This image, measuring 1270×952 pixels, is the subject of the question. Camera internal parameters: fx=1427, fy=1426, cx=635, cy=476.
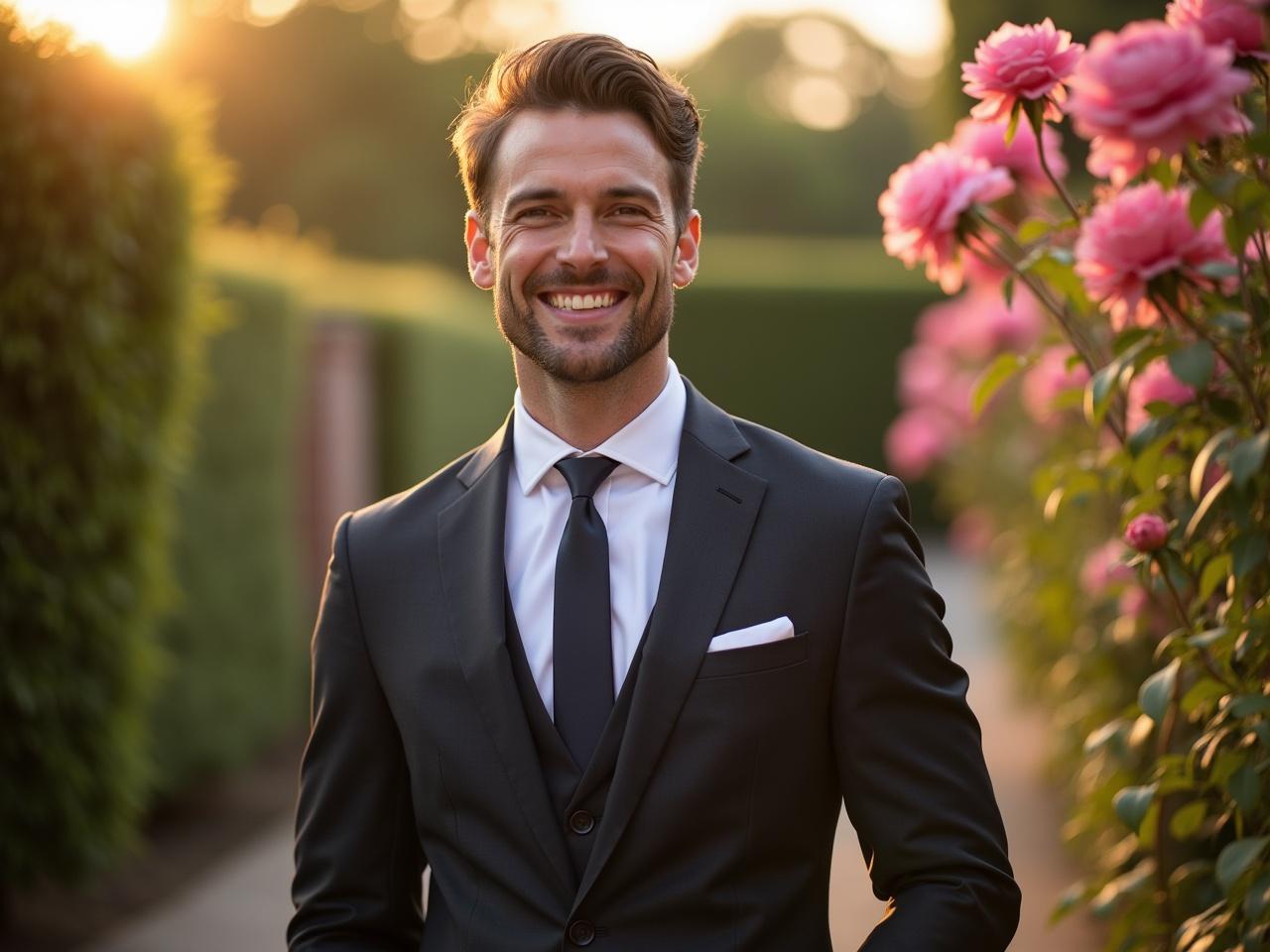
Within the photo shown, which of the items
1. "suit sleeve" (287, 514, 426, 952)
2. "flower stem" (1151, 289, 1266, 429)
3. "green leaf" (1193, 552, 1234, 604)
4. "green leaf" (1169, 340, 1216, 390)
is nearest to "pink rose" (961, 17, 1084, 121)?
"flower stem" (1151, 289, 1266, 429)

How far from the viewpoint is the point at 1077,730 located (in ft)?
14.3

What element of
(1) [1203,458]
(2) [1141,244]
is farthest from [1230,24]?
(1) [1203,458]

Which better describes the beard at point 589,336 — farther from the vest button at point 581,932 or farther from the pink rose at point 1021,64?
the vest button at point 581,932

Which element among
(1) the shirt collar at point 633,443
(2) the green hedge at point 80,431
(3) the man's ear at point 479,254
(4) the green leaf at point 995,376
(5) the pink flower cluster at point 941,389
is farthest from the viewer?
(5) the pink flower cluster at point 941,389

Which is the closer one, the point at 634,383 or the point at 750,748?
the point at 750,748

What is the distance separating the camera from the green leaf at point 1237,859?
1766mm

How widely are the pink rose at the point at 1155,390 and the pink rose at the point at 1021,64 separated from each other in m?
0.45

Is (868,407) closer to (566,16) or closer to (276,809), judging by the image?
(276,809)

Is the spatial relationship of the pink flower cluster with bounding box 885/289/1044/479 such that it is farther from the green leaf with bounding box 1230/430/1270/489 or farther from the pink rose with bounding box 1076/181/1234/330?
the green leaf with bounding box 1230/430/1270/489

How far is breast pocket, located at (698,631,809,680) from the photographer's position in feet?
5.81

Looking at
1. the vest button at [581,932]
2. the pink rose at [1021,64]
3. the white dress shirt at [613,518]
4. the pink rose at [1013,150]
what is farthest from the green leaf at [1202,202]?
the vest button at [581,932]

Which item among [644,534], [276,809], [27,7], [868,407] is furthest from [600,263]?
[868,407]

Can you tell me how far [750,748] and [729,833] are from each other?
0.11 metres

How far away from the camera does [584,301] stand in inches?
75.9
